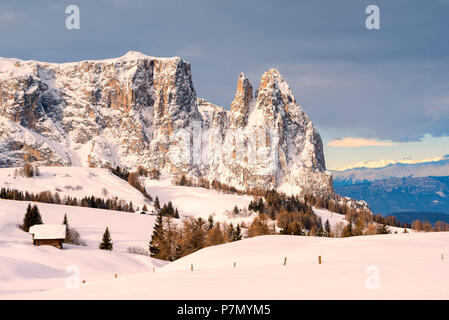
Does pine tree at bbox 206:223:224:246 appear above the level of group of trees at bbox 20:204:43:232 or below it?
below

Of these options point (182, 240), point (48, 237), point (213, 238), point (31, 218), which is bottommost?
point (182, 240)

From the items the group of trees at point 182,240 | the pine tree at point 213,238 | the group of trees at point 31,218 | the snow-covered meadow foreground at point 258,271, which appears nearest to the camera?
the snow-covered meadow foreground at point 258,271

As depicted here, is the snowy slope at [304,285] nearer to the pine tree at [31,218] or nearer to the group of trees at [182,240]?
the group of trees at [182,240]

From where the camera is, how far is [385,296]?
16797 mm

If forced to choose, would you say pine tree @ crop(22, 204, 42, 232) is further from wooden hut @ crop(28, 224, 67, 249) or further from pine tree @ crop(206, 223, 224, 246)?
pine tree @ crop(206, 223, 224, 246)

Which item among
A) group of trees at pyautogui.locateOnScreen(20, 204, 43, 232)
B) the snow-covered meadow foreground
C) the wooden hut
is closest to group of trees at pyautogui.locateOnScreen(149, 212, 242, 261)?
the snow-covered meadow foreground

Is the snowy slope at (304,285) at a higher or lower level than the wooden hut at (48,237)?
higher

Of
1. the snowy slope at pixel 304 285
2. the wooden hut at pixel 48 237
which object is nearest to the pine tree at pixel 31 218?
the wooden hut at pixel 48 237

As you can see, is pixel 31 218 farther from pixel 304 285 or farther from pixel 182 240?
pixel 304 285

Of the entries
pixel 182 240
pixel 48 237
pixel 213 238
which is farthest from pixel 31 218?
pixel 213 238

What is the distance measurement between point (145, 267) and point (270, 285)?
207ft
